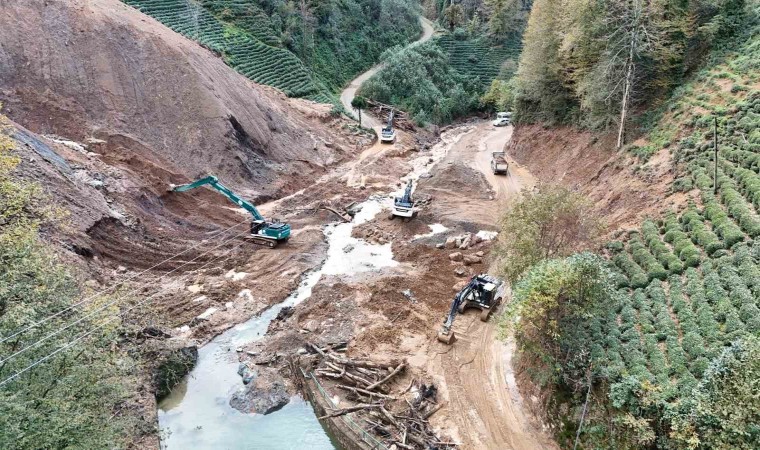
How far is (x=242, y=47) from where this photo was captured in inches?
2274

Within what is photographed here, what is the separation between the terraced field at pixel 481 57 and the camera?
259ft

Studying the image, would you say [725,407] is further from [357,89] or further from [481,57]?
[481,57]

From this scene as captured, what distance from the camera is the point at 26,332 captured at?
38.0 feet

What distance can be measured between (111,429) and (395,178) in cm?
3569

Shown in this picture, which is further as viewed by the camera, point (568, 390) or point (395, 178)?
point (395, 178)

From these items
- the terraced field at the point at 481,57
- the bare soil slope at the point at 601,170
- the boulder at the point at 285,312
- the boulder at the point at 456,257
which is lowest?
the boulder at the point at 285,312

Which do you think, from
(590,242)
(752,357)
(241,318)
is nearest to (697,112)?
(590,242)

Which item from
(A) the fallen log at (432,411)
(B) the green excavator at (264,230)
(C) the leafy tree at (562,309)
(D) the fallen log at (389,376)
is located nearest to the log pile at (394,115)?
(B) the green excavator at (264,230)

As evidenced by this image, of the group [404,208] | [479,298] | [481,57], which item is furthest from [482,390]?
[481,57]

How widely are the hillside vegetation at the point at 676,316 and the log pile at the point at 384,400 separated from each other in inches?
184

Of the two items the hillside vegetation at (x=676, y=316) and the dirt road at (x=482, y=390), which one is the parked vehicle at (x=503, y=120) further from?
the dirt road at (x=482, y=390)

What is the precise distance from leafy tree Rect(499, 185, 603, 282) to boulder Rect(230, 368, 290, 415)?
450 inches

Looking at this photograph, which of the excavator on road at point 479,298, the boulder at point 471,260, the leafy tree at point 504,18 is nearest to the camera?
the excavator on road at point 479,298

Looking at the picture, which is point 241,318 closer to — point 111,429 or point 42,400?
point 111,429
